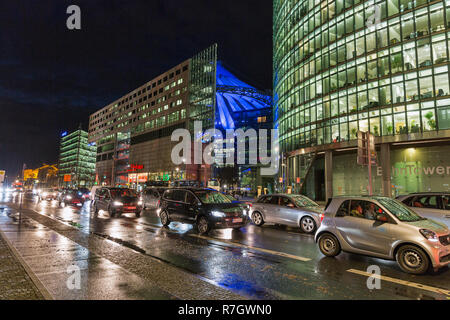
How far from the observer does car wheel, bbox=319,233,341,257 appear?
273 inches

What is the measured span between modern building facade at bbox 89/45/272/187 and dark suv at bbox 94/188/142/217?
138 feet

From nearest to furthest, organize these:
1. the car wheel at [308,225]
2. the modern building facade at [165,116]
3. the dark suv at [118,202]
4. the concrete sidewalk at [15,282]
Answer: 1. the concrete sidewalk at [15,282]
2. the car wheel at [308,225]
3. the dark suv at [118,202]
4. the modern building facade at [165,116]

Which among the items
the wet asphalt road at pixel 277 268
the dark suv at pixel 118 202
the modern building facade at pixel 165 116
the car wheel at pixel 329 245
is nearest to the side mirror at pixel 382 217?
the wet asphalt road at pixel 277 268

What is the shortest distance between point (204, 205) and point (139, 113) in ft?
295

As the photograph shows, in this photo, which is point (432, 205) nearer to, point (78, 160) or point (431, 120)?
point (431, 120)

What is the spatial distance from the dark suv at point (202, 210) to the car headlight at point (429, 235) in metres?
6.17

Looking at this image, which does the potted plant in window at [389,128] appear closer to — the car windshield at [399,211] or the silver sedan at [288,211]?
the silver sedan at [288,211]

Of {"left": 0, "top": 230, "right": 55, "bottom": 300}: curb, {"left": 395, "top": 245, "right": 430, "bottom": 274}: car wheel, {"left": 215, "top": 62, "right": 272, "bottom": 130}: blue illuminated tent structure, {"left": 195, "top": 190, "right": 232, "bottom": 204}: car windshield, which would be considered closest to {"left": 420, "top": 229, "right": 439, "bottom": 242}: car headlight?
{"left": 395, "top": 245, "right": 430, "bottom": 274}: car wheel

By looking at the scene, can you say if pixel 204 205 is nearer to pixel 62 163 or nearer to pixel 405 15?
pixel 405 15

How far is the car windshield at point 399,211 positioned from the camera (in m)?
6.23

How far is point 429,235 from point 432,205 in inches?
192

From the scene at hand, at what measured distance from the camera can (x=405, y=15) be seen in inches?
1086

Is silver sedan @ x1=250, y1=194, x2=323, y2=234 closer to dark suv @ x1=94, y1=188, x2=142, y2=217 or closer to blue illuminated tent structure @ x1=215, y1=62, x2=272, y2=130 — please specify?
dark suv @ x1=94, y1=188, x2=142, y2=217
